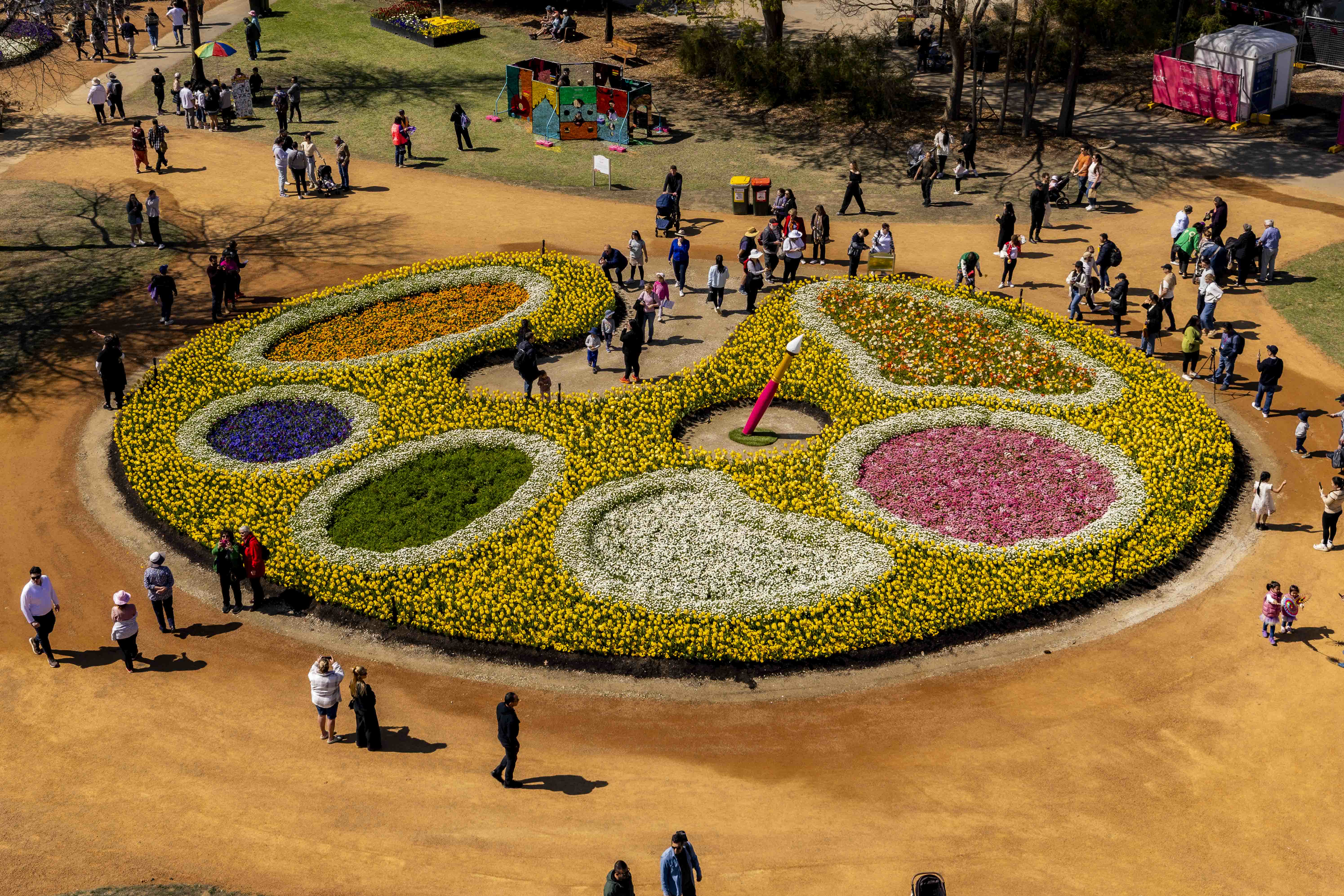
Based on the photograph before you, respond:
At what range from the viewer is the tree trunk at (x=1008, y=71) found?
42.2 meters

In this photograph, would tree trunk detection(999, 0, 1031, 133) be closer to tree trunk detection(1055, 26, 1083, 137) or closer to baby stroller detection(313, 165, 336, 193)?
tree trunk detection(1055, 26, 1083, 137)

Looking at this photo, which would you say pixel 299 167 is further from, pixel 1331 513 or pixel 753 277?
pixel 1331 513

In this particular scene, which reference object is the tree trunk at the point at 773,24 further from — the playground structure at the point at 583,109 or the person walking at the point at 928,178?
the person walking at the point at 928,178

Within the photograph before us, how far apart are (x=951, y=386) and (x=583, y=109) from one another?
878 inches

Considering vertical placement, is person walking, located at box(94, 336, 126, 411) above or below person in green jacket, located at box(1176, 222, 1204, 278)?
below

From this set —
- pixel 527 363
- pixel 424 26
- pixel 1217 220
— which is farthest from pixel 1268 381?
pixel 424 26

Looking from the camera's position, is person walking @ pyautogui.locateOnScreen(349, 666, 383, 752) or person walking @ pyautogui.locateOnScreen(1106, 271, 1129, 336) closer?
person walking @ pyautogui.locateOnScreen(349, 666, 383, 752)

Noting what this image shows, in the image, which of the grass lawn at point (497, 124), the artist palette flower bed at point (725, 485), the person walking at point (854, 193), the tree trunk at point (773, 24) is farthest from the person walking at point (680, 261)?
the tree trunk at point (773, 24)

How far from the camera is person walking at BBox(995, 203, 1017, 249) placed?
33.9 meters

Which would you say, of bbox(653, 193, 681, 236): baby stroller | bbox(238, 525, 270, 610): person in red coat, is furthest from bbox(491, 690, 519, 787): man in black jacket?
bbox(653, 193, 681, 236): baby stroller

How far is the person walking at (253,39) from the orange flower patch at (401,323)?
25.7 meters

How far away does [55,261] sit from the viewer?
36281 millimetres

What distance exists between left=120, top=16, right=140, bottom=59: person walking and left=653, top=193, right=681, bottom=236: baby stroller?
100ft

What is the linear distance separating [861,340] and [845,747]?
1358 cm
